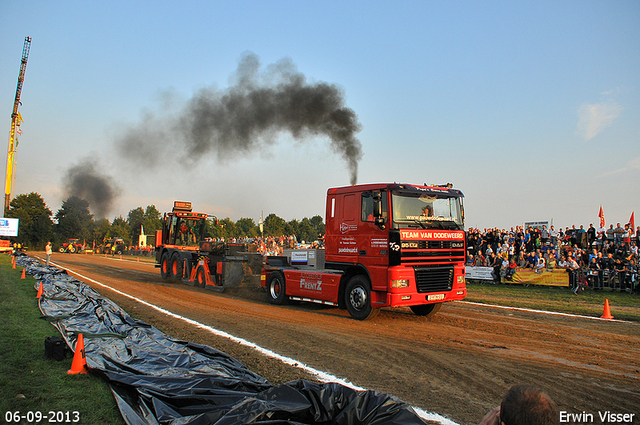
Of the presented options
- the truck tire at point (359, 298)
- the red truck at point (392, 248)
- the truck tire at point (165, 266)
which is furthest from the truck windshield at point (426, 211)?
the truck tire at point (165, 266)

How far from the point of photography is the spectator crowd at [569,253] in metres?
15.6

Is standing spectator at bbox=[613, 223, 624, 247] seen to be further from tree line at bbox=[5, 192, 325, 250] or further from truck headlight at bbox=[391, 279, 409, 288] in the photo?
tree line at bbox=[5, 192, 325, 250]

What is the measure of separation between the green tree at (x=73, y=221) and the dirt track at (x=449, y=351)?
81.3 meters

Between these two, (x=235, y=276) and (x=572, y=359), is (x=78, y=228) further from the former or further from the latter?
(x=572, y=359)

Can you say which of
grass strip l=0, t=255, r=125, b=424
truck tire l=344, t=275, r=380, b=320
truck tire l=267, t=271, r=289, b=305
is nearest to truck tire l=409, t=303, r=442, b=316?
truck tire l=344, t=275, r=380, b=320

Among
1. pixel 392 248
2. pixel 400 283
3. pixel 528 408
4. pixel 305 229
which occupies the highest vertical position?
pixel 305 229

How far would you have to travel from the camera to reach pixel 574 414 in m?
3.97

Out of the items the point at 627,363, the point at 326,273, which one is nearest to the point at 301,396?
the point at 627,363

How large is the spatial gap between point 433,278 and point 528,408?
7.57 meters

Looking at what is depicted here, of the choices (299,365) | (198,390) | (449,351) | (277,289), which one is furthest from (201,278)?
(198,390)

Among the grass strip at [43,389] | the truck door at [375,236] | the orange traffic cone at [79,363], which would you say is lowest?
the grass strip at [43,389]

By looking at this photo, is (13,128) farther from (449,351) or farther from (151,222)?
(449,351)

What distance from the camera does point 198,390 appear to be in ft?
12.1

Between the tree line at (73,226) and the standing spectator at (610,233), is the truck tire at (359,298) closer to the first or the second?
the standing spectator at (610,233)
